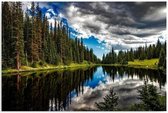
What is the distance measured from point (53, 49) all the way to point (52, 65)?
3.86m

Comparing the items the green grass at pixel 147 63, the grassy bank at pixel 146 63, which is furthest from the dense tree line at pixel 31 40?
the grassy bank at pixel 146 63

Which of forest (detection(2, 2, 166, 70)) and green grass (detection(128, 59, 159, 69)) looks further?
green grass (detection(128, 59, 159, 69))

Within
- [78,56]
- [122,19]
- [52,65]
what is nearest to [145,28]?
[122,19]

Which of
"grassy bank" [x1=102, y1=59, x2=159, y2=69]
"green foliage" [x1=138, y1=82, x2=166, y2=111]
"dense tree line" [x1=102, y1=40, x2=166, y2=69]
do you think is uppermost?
"dense tree line" [x1=102, y1=40, x2=166, y2=69]

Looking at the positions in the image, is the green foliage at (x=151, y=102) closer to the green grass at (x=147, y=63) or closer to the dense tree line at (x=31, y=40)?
the dense tree line at (x=31, y=40)

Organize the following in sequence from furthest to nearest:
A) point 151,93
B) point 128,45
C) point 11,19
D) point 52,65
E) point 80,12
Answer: point 52,65 → point 11,19 → point 128,45 → point 80,12 → point 151,93

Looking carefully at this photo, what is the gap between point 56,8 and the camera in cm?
1991

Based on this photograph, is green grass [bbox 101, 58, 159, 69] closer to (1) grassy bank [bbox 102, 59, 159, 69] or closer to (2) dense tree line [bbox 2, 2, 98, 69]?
(1) grassy bank [bbox 102, 59, 159, 69]

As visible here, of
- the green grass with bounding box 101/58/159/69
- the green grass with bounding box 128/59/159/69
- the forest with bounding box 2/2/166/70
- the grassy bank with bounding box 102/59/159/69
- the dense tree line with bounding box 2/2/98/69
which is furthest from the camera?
the grassy bank with bounding box 102/59/159/69

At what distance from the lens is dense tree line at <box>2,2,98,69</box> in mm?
37188

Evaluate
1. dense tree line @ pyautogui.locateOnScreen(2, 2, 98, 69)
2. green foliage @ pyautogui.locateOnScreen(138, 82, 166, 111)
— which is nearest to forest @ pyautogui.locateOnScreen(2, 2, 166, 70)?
dense tree line @ pyautogui.locateOnScreen(2, 2, 98, 69)

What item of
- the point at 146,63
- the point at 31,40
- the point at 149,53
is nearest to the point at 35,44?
the point at 31,40

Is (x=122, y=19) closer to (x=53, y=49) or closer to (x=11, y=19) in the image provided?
(x=11, y=19)

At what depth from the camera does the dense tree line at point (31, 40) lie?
37.2 meters
